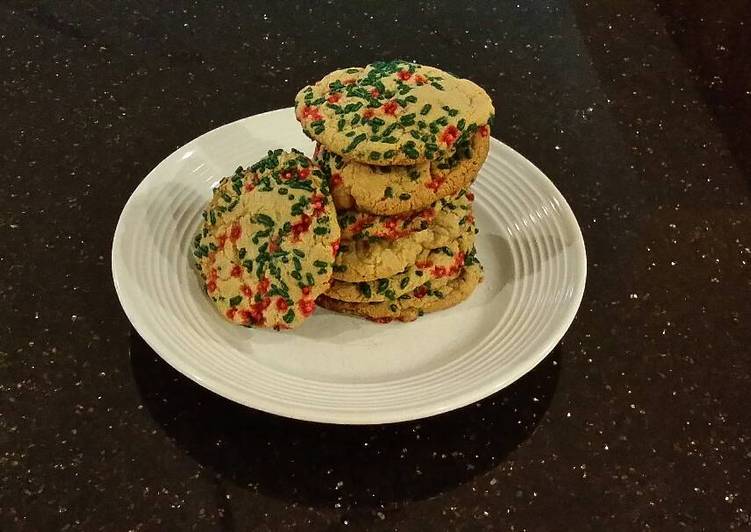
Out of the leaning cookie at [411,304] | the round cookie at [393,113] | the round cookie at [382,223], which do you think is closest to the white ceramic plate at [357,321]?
the leaning cookie at [411,304]

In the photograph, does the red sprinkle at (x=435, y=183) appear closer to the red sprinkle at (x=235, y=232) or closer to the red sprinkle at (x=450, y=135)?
the red sprinkle at (x=450, y=135)

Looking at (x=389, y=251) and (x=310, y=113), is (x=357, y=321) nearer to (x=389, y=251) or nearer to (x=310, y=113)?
(x=389, y=251)

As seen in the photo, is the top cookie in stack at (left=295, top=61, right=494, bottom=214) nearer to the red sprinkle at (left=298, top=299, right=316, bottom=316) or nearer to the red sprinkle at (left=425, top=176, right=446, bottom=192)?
the red sprinkle at (left=425, top=176, right=446, bottom=192)

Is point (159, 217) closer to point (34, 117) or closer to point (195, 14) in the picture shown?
point (34, 117)

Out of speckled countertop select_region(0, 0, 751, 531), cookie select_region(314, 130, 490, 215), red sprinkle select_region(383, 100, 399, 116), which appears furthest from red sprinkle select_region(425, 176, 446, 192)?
speckled countertop select_region(0, 0, 751, 531)

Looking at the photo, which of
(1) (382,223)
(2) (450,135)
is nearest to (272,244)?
(1) (382,223)

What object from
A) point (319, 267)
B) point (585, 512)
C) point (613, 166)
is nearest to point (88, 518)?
point (319, 267)
